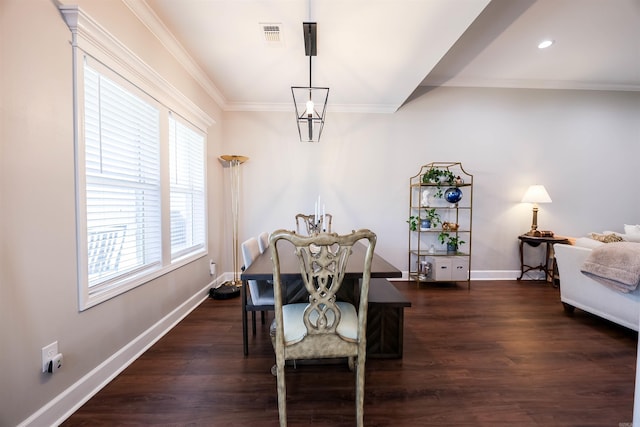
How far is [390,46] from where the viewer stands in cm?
238

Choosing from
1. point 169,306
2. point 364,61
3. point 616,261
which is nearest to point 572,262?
point 616,261

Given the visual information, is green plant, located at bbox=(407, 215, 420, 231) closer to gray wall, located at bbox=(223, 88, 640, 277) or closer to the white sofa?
gray wall, located at bbox=(223, 88, 640, 277)

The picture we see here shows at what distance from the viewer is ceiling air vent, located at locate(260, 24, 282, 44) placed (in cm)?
217

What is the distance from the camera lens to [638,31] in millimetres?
2635

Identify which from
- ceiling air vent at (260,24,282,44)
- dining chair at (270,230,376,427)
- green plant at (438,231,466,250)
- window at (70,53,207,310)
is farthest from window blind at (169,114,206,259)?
green plant at (438,231,466,250)

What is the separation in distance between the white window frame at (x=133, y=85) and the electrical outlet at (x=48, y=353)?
8.4 inches

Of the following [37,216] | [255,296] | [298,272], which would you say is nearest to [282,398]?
[298,272]

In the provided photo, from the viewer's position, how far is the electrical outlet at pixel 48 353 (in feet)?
4.23

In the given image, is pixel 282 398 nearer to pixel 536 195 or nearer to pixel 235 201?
pixel 235 201

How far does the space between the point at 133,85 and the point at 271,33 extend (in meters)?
1.22

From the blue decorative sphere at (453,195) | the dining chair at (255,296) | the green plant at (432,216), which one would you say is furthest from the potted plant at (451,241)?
the dining chair at (255,296)

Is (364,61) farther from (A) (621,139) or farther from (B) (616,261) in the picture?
(A) (621,139)

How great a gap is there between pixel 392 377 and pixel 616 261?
88.1 inches

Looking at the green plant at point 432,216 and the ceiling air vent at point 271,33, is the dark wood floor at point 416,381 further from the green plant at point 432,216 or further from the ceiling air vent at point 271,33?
the ceiling air vent at point 271,33
